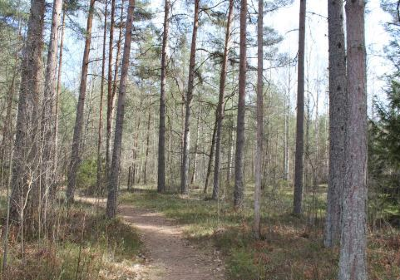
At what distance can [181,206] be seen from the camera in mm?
13641

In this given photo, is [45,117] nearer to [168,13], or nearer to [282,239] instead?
[282,239]

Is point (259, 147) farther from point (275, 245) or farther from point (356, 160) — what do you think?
point (356, 160)

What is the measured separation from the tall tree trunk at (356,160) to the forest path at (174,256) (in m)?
2.98

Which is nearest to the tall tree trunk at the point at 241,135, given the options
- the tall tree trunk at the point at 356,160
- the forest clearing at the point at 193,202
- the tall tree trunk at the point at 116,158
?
the forest clearing at the point at 193,202

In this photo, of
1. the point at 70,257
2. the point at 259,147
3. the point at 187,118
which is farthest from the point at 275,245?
the point at 187,118

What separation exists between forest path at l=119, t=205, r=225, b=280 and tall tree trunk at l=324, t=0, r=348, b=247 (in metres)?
2.63

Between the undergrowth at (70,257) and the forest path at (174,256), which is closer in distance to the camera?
the undergrowth at (70,257)

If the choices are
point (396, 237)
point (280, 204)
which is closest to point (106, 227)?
point (396, 237)

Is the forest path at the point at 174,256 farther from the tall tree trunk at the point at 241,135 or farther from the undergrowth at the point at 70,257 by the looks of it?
the tall tree trunk at the point at 241,135

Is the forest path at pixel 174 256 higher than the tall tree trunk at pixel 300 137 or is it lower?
lower

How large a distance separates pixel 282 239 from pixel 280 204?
5913 mm

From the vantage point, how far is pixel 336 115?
285 inches

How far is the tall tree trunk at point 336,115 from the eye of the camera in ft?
23.4

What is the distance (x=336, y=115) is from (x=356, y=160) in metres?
3.37
